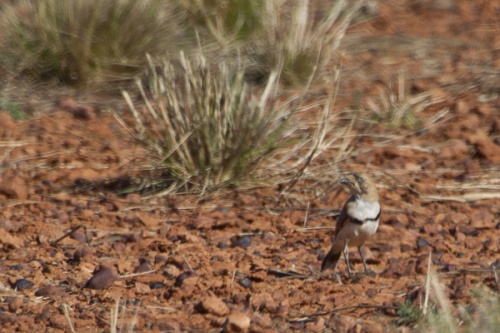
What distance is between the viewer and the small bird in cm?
553

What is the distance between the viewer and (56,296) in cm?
518

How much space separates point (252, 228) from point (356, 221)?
90 cm

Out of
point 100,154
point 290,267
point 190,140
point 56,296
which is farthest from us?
point 100,154

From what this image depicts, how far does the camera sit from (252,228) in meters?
6.27

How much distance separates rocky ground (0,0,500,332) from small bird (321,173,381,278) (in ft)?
0.41

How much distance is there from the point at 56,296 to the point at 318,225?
1812 mm

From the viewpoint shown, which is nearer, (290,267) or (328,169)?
(290,267)

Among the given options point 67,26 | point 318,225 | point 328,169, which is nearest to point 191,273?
point 318,225

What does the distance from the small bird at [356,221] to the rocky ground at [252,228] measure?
0.12 metres

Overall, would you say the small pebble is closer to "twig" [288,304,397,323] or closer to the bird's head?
"twig" [288,304,397,323]

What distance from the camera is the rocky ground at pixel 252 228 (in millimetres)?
4949

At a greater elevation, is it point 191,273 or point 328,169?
point 191,273

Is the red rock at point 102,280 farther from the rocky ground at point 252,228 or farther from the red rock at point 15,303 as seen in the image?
the red rock at point 15,303

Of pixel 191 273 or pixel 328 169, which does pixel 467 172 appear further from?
pixel 191 273
